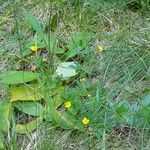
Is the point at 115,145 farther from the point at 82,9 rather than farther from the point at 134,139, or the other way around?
the point at 82,9

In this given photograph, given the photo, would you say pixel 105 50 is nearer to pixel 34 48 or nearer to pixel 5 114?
pixel 34 48

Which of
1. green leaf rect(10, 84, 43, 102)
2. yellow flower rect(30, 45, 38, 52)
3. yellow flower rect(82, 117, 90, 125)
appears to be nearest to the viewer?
yellow flower rect(82, 117, 90, 125)

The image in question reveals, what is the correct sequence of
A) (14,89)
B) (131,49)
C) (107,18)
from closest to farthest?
(14,89)
(131,49)
(107,18)

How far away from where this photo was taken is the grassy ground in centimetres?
198

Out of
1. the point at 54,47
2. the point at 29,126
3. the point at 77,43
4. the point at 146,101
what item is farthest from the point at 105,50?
the point at 29,126

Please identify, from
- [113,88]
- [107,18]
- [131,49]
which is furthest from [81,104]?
[107,18]

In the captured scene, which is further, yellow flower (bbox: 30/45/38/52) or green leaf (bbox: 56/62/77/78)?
yellow flower (bbox: 30/45/38/52)

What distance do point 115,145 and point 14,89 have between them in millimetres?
513

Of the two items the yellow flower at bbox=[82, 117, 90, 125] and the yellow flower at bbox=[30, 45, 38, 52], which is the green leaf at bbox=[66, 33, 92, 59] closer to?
the yellow flower at bbox=[30, 45, 38, 52]

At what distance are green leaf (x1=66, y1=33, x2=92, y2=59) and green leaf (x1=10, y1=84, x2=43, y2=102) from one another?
0.27m

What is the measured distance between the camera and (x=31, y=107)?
210 cm

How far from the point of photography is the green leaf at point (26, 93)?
2.12 m

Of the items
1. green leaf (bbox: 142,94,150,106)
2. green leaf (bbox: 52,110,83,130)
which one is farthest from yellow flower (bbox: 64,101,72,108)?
green leaf (bbox: 142,94,150,106)

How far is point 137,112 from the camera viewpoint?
1.99 m
